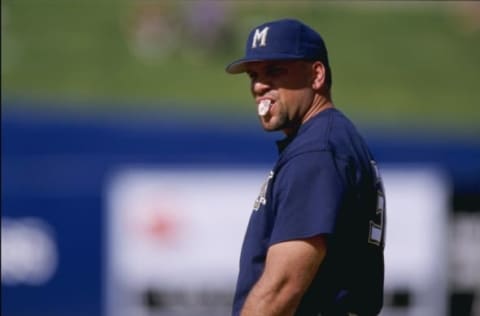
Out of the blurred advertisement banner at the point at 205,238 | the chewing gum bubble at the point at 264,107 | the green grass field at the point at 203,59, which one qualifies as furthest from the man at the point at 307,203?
the green grass field at the point at 203,59

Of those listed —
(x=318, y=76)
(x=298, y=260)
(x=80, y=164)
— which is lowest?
(x=298, y=260)

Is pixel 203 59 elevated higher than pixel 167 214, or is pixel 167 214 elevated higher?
pixel 203 59

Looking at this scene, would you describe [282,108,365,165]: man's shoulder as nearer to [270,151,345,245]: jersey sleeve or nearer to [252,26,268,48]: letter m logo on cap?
[270,151,345,245]: jersey sleeve

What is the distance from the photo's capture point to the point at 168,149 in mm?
9375

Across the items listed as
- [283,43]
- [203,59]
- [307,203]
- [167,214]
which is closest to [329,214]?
[307,203]

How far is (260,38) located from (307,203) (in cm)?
59

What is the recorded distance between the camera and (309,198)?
3.63 meters

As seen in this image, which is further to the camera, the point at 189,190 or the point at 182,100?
the point at 182,100

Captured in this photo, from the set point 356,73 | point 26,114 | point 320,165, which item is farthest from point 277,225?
point 356,73

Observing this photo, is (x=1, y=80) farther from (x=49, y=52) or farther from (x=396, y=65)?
Result: (x=396, y=65)

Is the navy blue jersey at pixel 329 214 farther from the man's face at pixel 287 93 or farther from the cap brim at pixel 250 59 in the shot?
the cap brim at pixel 250 59

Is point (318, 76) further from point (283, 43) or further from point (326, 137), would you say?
point (326, 137)

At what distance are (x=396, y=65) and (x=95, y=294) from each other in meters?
4.65

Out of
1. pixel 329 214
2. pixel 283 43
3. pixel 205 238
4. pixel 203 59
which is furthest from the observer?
pixel 203 59
